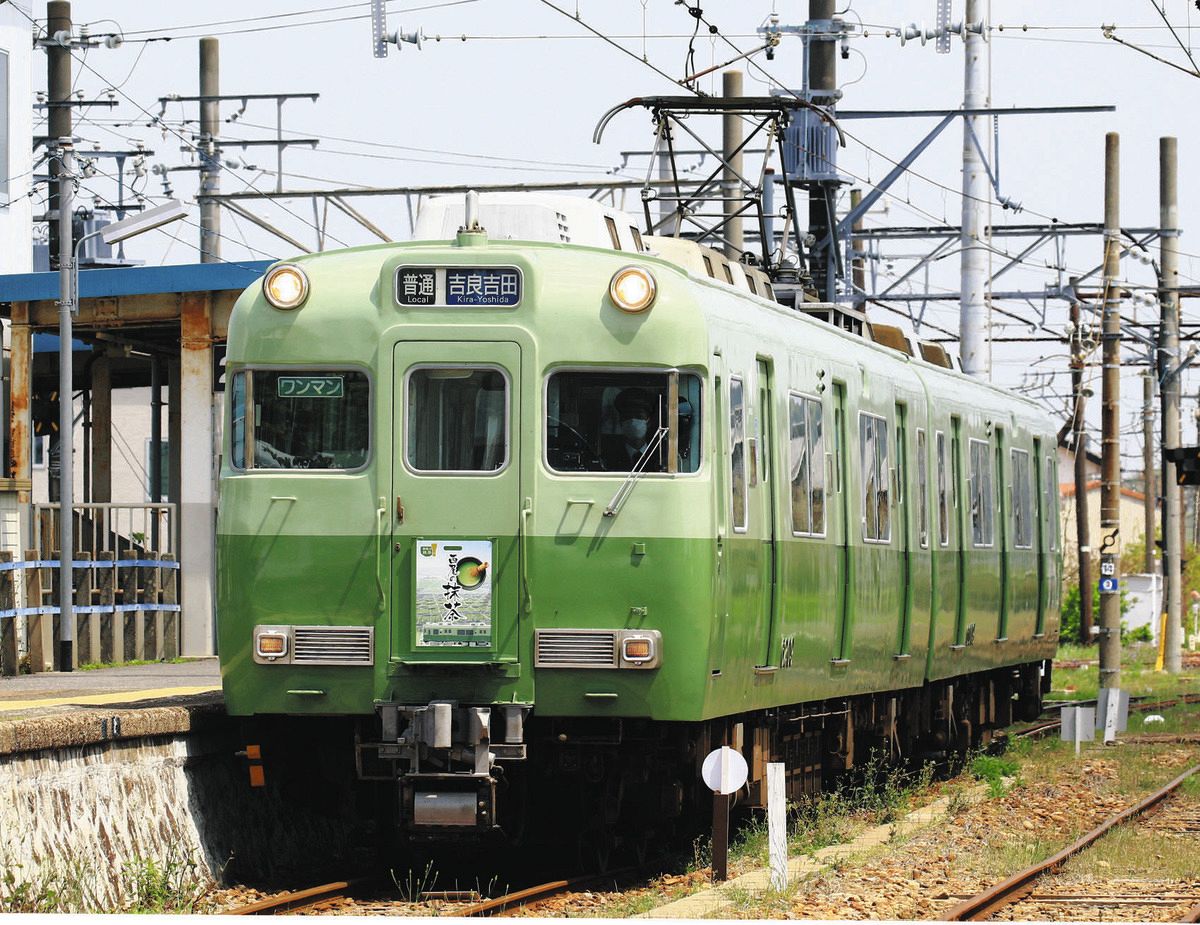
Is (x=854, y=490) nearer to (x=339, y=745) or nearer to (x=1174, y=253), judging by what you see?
(x=339, y=745)

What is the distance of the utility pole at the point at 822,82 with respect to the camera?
2750 cm

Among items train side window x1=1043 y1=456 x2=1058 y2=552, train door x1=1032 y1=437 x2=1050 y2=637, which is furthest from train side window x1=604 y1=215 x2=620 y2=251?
train side window x1=1043 y1=456 x2=1058 y2=552

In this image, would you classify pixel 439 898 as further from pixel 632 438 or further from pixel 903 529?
pixel 903 529

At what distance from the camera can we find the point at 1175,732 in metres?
25.1

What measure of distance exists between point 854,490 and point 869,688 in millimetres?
1513

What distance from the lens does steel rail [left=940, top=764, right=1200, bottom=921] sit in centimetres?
1056

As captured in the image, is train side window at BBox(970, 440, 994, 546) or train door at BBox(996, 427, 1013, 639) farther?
train door at BBox(996, 427, 1013, 639)

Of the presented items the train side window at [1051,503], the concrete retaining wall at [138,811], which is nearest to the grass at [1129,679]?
the train side window at [1051,503]

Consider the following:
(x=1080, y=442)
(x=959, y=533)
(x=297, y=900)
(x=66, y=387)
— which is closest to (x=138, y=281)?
(x=66, y=387)

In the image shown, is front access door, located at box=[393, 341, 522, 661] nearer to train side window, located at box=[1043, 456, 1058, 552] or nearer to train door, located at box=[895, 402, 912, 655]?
train door, located at box=[895, 402, 912, 655]

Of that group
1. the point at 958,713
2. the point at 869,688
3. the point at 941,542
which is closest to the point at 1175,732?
the point at 958,713

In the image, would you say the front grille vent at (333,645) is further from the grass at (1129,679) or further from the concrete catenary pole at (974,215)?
the grass at (1129,679)

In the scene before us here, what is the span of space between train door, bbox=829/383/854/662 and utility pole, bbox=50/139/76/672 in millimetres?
12438

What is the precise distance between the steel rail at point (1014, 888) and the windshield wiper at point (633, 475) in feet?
8.53
